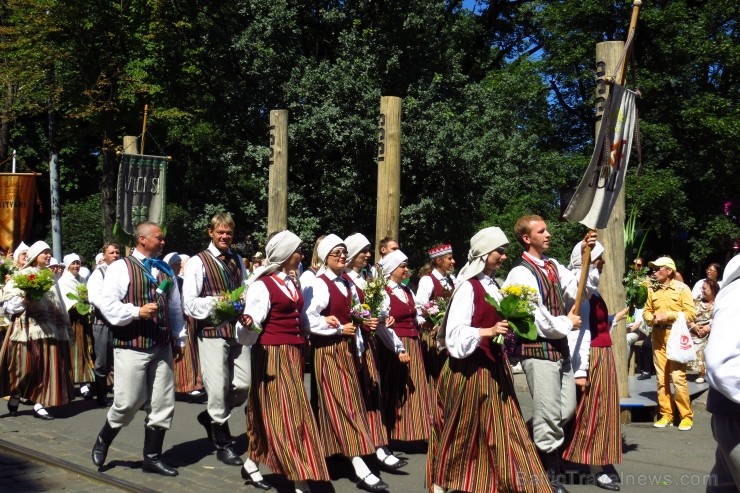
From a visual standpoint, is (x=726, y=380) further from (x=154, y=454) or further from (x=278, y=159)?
(x=278, y=159)

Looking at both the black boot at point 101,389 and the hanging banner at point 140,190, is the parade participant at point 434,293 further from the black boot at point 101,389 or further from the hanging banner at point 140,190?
the hanging banner at point 140,190

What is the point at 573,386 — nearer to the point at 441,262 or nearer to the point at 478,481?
the point at 478,481

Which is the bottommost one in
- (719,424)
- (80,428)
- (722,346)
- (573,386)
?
(80,428)

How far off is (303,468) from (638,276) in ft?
14.4

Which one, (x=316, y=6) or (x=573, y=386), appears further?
(x=316, y=6)

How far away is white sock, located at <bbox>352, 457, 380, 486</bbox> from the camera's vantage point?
687 cm

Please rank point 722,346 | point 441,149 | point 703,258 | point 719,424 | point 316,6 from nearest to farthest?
point 722,346 < point 719,424 < point 441,149 < point 316,6 < point 703,258

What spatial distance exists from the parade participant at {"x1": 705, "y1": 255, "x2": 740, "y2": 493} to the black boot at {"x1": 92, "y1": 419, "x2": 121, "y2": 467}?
482 centimetres

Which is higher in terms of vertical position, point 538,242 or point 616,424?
point 538,242

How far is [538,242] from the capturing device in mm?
6758

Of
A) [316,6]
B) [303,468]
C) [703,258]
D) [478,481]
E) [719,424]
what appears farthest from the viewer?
[703,258]

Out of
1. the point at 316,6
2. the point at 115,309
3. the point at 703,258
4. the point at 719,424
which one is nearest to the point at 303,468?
the point at 115,309

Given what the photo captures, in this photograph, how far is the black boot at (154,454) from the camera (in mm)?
7365

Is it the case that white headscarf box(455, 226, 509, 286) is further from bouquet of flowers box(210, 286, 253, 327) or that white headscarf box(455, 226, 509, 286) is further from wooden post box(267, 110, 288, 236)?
wooden post box(267, 110, 288, 236)
